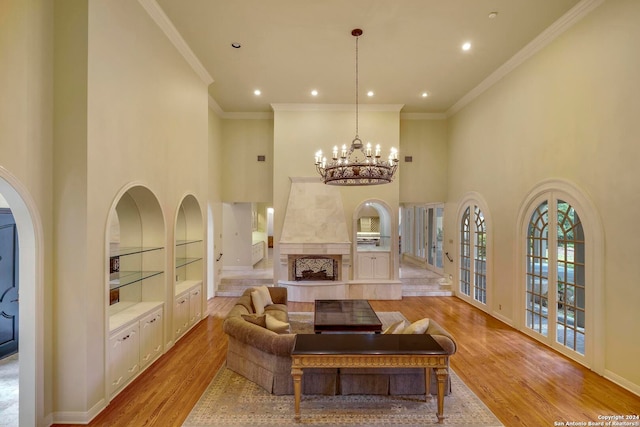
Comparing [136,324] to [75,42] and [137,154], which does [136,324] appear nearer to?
[137,154]

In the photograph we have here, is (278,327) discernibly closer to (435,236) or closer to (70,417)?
(70,417)

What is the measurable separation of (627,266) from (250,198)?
7563 millimetres

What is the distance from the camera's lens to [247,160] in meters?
8.73

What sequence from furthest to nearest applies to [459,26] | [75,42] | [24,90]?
[459,26], [75,42], [24,90]

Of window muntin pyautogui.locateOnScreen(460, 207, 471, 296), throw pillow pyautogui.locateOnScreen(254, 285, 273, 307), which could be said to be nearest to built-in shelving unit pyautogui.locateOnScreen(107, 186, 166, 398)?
throw pillow pyautogui.locateOnScreen(254, 285, 273, 307)

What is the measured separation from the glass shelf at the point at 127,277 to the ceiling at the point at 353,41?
3619 mm

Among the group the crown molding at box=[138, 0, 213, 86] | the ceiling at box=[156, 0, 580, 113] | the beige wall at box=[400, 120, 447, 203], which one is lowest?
the beige wall at box=[400, 120, 447, 203]

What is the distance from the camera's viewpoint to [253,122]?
8727mm

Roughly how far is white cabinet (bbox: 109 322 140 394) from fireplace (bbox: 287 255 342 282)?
4.29 m

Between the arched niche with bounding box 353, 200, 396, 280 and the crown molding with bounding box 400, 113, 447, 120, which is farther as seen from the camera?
the crown molding with bounding box 400, 113, 447, 120

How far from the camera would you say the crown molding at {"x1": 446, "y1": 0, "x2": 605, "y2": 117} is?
4.21 m

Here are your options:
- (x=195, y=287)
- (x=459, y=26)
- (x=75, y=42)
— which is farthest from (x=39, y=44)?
(x=459, y=26)

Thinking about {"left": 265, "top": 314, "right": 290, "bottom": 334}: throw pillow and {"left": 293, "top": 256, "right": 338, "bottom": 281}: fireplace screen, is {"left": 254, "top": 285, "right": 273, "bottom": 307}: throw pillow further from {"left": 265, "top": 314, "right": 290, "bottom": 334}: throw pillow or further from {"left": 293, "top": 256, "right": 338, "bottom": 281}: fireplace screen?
{"left": 293, "top": 256, "right": 338, "bottom": 281}: fireplace screen

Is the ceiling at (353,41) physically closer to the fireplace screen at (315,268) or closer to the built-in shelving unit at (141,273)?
the built-in shelving unit at (141,273)
